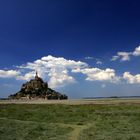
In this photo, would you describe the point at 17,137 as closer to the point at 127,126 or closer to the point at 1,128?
the point at 1,128

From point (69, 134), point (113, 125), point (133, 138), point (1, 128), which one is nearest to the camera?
point (133, 138)

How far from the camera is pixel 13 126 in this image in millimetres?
38500

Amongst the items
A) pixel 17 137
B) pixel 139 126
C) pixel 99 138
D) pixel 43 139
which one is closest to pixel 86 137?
pixel 99 138

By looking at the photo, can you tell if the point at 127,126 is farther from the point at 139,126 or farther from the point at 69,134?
the point at 69,134

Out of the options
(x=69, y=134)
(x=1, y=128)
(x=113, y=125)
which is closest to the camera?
Answer: (x=69, y=134)

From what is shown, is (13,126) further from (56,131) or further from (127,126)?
(127,126)

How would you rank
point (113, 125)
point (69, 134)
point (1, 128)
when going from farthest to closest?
point (113, 125) < point (1, 128) < point (69, 134)

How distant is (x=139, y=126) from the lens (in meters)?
38.4

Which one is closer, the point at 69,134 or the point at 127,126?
the point at 69,134

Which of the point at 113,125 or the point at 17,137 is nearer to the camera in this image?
the point at 17,137

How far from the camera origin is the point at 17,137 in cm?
3194

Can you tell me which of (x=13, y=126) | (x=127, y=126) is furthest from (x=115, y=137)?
(x=13, y=126)

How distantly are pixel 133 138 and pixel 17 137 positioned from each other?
11.8 meters

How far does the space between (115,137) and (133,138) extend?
182cm
